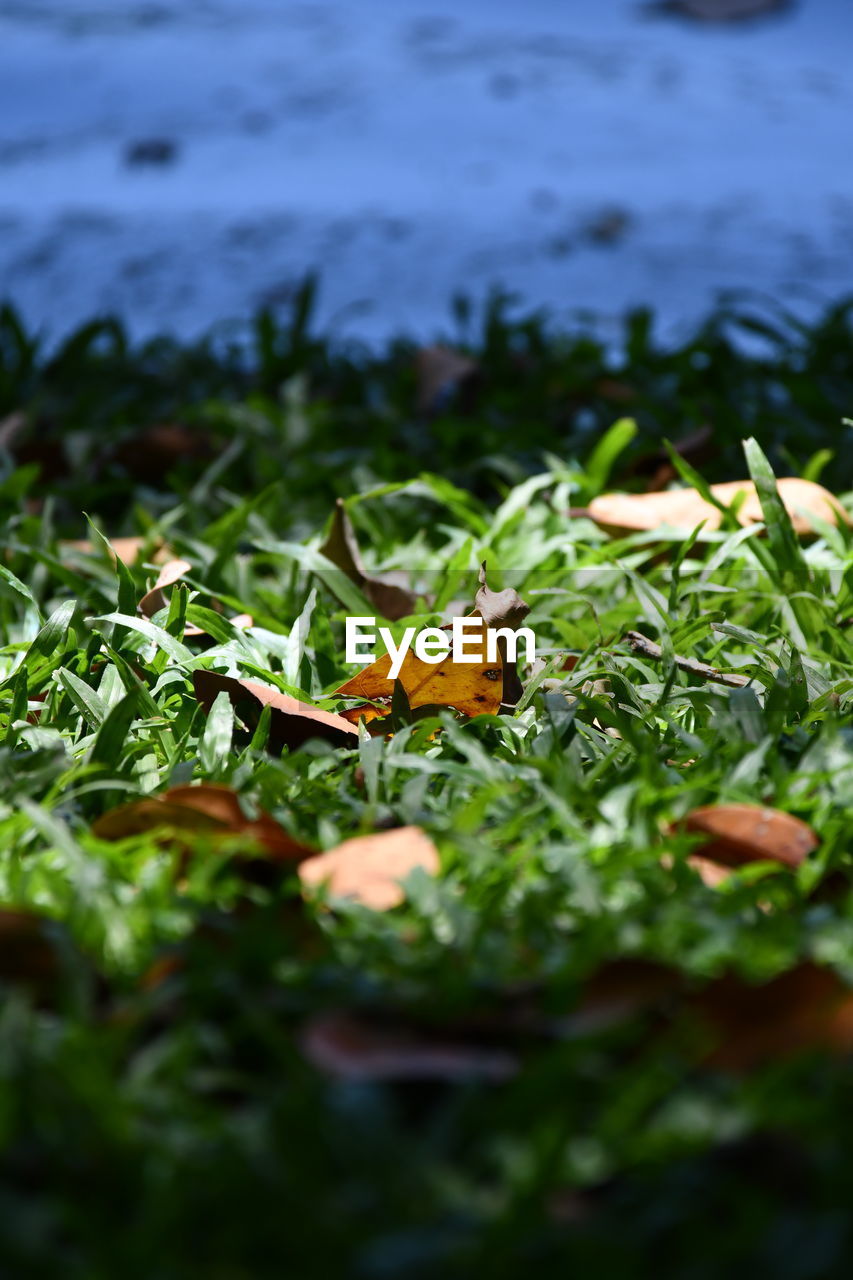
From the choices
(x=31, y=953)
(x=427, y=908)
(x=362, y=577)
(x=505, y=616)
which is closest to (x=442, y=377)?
(x=362, y=577)

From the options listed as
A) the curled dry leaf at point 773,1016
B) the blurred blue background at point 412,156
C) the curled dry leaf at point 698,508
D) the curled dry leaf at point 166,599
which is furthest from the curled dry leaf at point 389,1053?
the blurred blue background at point 412,156

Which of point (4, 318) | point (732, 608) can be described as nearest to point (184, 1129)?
point (732, 608)

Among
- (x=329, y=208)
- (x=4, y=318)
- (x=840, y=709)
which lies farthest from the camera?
(x=329, y=208)

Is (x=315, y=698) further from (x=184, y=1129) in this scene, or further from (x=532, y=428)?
(x=532, y=428)

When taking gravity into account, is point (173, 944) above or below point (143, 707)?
above

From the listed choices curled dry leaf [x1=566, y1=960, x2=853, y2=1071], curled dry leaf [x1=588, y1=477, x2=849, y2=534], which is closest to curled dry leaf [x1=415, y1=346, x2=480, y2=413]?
curled dry leaf [x1=588, y1=477, x2=849, y2=534]

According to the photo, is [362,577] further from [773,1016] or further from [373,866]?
[773,1016]

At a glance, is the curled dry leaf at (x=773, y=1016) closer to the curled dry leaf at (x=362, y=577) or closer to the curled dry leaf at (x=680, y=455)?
the curled dry leaf at (x=362, y=577)
